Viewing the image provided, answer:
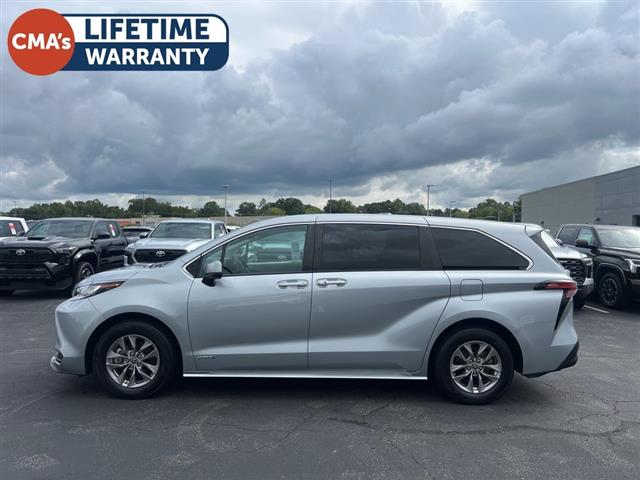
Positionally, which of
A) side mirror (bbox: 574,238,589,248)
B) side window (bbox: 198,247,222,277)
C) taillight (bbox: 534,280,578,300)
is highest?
side mirror (bbox: 574,238,589,248)

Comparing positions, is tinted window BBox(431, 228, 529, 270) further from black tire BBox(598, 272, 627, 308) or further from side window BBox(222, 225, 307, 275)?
black tire BBox(598, 272, 627, 308)

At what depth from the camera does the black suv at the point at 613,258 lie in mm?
10086

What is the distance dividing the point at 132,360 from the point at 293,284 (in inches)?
68.0

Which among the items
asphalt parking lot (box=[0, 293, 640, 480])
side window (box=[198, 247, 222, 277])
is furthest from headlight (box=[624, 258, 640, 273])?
side window (box=[198, 247, 222, 277])

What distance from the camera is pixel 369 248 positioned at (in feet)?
15.5

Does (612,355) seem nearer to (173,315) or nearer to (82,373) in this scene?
(173,315)

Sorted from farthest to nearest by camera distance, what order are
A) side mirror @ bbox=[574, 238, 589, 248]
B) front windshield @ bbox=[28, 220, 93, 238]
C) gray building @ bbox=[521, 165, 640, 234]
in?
gray building @ bbox=[521, 165, 640, 234] → front windshield @ bbox=[28, 220, 93, 238] → side mirror @ bbox=[574, 238, 589, 248]

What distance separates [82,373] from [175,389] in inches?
35.5

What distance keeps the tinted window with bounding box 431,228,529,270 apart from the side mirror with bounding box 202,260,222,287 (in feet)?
7.06

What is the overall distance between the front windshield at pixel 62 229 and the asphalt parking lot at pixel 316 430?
7.11 metres

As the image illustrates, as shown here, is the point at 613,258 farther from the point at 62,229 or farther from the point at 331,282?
the point at 62,229

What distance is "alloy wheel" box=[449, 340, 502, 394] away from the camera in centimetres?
A: 453

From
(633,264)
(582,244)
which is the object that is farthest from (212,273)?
(582,244)

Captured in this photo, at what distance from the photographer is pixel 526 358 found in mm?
4539
